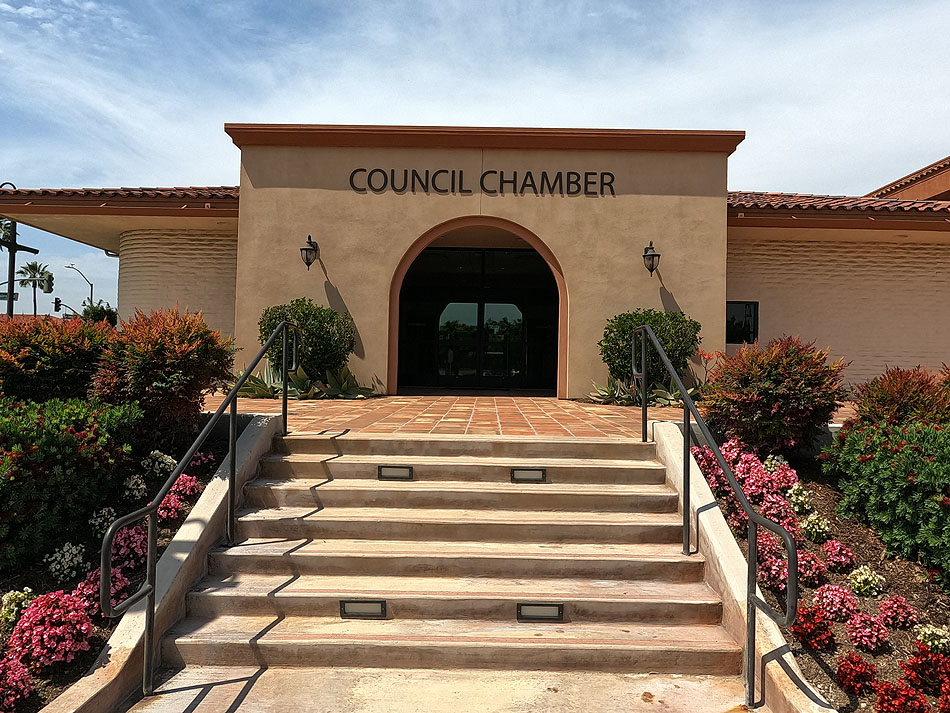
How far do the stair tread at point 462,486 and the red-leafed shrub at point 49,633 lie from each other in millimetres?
1471

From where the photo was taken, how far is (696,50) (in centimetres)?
854


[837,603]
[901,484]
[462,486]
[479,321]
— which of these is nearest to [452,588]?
[462,486]

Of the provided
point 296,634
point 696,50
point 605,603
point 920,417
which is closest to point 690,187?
point 696,50

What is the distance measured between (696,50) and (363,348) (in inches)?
274

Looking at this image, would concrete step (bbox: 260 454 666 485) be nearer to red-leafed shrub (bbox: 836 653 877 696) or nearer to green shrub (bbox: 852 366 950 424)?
red-leafed shrub (bbox: 836 653 877 696)

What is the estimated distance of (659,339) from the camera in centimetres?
919

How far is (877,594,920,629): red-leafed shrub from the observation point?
11.8 ft

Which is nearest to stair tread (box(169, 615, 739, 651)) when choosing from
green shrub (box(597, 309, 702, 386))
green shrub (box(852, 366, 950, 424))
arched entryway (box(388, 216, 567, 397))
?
green shrub (box(852, 366, 950, 424))

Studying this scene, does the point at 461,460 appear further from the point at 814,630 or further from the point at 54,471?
the point at 54,471

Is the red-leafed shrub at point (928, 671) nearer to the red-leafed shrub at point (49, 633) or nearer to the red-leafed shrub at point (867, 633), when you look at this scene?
the red-leafed shrub at point (867, 633)

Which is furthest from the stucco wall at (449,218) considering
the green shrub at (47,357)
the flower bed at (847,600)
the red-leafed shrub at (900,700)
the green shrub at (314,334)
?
the red-leafed shrub at (900,700)

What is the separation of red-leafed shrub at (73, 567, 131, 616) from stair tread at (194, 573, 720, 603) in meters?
0.45

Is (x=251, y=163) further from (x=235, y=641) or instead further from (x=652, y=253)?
(x=235, y=641)

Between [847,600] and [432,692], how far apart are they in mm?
2621
